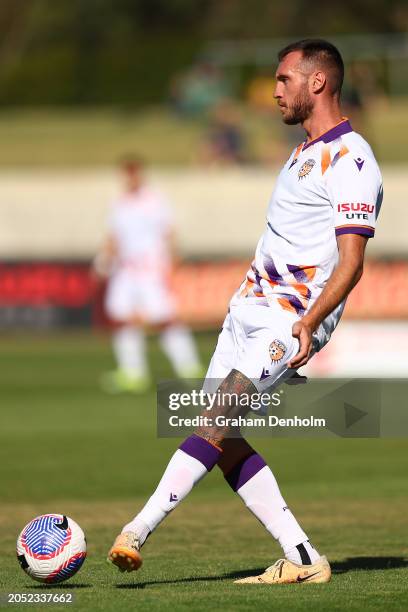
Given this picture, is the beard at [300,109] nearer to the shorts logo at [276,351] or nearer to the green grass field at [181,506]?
the shorts logo at [276,351]

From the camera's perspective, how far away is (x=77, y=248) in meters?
28.4

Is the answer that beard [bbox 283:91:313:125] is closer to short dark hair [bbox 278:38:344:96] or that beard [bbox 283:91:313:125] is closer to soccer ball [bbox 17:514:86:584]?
short dark hair [bbox 278:38:344:96]

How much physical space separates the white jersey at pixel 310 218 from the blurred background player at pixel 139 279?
37.6 ft

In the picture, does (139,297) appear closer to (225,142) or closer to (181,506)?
(181,506)

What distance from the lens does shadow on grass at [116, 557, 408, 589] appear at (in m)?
6.50

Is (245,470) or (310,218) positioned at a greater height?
(310,218)

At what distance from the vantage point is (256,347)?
20.4 ft

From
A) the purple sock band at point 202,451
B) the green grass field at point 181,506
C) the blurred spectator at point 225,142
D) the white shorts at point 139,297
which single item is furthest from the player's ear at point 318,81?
the blurred spectator at point 225,142

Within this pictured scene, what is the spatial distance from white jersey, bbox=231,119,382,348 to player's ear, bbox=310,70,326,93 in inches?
7.5

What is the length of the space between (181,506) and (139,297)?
343 inches

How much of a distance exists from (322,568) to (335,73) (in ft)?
7.45

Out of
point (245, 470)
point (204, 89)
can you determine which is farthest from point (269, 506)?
point (204, 89)

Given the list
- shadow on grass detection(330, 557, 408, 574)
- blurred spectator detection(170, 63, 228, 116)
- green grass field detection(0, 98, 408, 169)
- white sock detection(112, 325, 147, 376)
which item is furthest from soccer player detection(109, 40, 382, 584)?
blurred spectator detection(170, 63, 228, 116)

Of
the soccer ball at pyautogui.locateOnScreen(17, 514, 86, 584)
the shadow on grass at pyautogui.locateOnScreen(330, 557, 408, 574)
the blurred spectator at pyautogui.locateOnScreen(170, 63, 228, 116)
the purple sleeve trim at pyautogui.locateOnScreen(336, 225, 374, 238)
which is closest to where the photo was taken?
the purple sleeve trim at pyautogui.locateOnScreen(336, 225, 374, 238)
